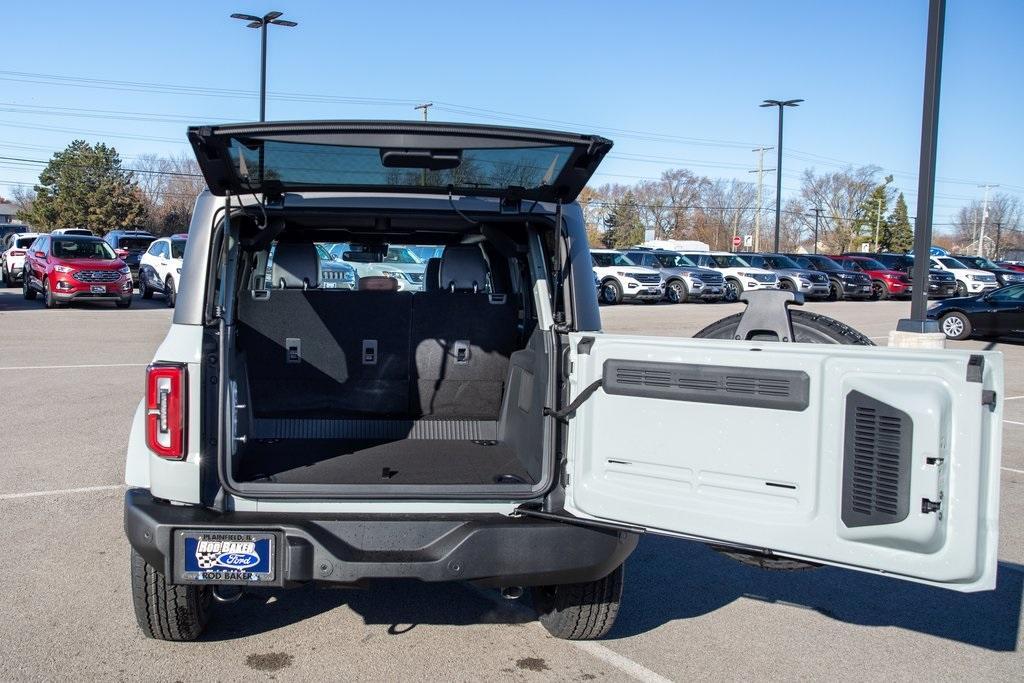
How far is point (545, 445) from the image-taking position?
392 cm

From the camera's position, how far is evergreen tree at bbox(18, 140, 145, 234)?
65.7m

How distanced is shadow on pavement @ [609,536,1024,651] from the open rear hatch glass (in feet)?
6.89

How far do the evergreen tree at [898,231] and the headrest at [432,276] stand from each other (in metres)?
88.8

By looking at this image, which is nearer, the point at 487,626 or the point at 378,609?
the point at 487,626

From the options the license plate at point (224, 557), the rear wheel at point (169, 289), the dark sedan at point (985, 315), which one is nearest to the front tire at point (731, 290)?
the dark sedan at point (985, 315)

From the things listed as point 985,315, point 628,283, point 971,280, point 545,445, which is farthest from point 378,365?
point 971,280

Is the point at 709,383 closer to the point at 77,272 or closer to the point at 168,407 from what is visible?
the point at 168,407

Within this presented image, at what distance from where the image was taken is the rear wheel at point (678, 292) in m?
32.2

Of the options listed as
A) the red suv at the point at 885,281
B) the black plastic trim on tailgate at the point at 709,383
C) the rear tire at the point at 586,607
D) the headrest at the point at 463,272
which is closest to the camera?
the black plastic trim on tailgate at the point at 709,383

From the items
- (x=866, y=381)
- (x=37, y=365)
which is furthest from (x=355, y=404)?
(x=37, y=365)

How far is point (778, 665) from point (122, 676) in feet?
8.77

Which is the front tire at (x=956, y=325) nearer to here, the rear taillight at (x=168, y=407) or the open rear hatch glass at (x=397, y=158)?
the open rear hatch glass at (x=397, y=158)

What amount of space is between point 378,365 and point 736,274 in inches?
1205

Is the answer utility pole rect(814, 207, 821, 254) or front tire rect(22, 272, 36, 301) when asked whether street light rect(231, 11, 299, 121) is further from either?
utility pole rect(814, 207, 821, 254)
